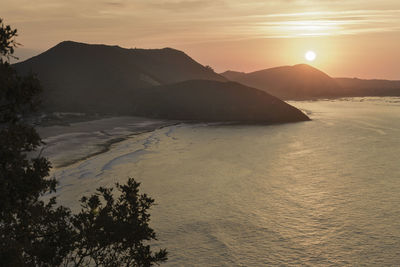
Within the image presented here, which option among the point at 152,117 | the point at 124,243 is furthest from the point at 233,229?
the point at 152,117

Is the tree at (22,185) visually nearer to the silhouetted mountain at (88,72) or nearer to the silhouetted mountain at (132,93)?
the silhouetted mountain at (132,93)

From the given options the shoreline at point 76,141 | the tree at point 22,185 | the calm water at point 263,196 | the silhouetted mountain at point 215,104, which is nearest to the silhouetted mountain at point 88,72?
the silhouetted mountain at point 215,104

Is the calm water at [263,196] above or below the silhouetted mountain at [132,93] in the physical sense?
below

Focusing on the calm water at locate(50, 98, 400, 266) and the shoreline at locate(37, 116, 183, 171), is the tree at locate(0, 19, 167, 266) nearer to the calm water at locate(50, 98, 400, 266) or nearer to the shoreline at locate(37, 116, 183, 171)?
the calm water at locate(50, 98, 400, 266)

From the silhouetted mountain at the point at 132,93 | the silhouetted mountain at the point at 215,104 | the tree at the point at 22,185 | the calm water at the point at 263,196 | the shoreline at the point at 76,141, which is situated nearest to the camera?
the tree at the point at 22,185

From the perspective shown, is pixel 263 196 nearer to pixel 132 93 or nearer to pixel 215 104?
pixel 215 104

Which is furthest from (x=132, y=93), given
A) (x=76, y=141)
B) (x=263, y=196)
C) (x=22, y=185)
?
(x=22, y=185)

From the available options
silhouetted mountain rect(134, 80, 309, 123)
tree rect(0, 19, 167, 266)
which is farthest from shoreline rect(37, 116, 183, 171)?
silhouetted mountain rect(134, 80, 309, 123)

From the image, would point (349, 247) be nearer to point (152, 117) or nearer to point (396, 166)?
point (396, 166)
